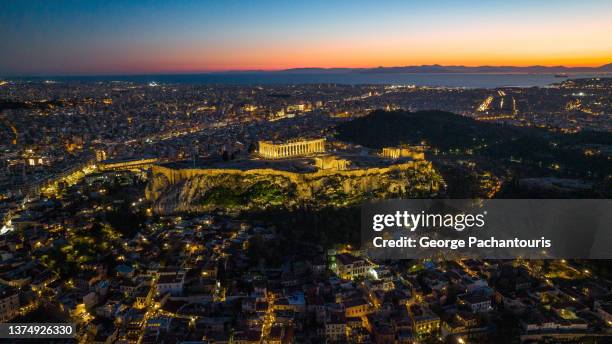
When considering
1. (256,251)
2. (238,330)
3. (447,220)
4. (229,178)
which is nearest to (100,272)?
(256,251)

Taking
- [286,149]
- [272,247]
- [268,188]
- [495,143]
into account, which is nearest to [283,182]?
[268,188]

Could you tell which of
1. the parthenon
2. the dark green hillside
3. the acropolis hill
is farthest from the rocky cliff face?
the dark green hillside

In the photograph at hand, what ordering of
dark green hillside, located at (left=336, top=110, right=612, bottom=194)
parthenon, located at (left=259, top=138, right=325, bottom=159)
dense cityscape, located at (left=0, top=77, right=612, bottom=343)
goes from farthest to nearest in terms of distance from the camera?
dark green hillside, located at (left=336, top=110, right=612, bottom=194) < parthenon, located at (left=259, top=138, right=325, bottom=159) < dense cityscape, located at (left=0, top=77, right=612, bottom=343)

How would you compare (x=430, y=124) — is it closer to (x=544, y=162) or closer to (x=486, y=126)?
(x=486, y=126)

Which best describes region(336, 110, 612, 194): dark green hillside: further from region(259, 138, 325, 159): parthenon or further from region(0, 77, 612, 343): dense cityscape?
region(259, 138, 325, 159): parthenon

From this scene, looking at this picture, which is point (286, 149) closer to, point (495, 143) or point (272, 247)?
point (272, 247)

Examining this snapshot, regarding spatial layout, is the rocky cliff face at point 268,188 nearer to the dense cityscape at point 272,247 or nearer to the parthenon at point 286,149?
the dense cityscape at point 272,247

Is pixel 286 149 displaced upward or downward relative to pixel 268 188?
upward
